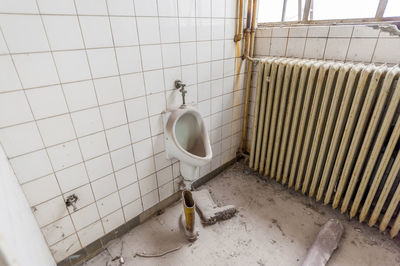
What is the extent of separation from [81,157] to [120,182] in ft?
Result: 1.19

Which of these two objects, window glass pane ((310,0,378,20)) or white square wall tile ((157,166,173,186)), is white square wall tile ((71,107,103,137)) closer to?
white square wall tile ((157,166,173,186))

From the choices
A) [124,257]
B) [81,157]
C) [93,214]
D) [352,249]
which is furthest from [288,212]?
[81,157]

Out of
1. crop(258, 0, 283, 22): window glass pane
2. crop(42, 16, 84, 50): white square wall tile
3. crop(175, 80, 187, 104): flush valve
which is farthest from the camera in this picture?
crop(258, 0, 283, 22): window glass pane

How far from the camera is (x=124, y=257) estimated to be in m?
1.60

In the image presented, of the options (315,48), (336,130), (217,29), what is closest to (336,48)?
(315,48)

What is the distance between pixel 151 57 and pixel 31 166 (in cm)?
97

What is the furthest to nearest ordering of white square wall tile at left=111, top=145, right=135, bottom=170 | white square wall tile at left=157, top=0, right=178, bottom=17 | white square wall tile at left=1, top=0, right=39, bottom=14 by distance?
1. white square wall tile at left=111, top=145, right=135, bottom=170
2. white square wall tile at left=157, top=0, right=178, bottom=17
3. white square wall tile at left=1, top=0, right=39, bottom=14

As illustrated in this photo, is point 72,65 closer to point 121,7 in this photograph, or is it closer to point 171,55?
point 121,7

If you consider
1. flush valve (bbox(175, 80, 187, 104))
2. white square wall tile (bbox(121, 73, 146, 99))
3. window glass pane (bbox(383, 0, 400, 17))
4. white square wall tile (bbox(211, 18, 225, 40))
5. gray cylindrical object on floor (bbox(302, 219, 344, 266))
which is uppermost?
window glass pane (bbox(383, 0, 400, 17))

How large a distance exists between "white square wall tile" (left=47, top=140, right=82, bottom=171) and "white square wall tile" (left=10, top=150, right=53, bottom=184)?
0.03m

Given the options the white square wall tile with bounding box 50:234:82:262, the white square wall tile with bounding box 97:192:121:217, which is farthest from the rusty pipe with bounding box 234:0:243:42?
the white square wall tile with bounding box 50:234:82:262

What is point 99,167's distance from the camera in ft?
4.77

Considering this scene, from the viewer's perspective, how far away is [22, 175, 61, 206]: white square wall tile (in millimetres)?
1202

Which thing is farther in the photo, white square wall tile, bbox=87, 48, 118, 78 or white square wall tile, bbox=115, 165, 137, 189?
white square wall tile, bbox=115, 165, 137, 189
